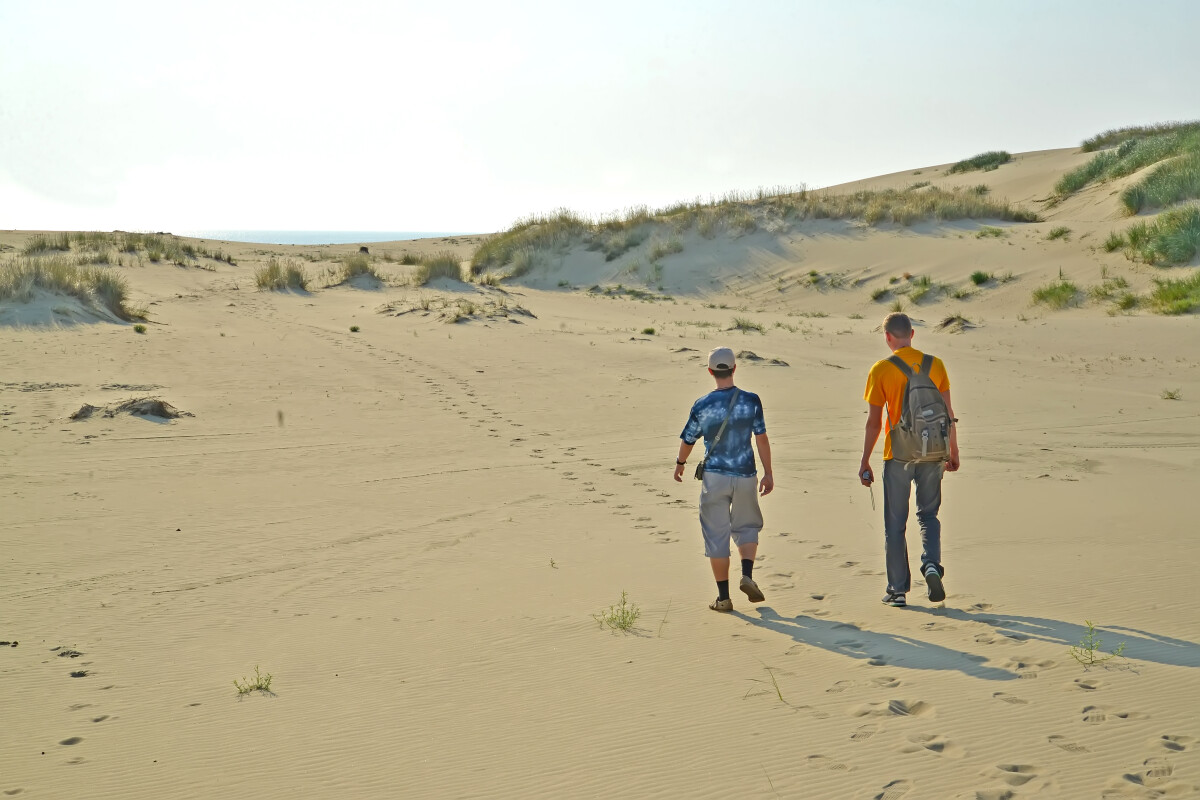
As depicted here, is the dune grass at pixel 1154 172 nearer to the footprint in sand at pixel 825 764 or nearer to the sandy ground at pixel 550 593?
the sandy ground at pixel 550 593

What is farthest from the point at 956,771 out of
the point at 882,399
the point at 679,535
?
the point at 679,535

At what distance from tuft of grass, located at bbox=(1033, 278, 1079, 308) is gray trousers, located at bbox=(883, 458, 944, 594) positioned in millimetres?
16817

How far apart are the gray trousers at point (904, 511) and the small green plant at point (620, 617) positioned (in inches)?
55.2

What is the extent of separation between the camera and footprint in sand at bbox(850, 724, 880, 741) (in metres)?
3.72

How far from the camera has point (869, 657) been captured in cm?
459

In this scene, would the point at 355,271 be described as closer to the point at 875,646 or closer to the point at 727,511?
the point at 727,511

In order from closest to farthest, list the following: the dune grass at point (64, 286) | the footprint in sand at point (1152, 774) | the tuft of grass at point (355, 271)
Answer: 1. the footprint in sand at point (1152, 774)
2. the dune grass at point (64, 286)
3. the tuft of grass at point (355, 271)

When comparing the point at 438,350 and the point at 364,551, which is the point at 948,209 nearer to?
the point at 438,350

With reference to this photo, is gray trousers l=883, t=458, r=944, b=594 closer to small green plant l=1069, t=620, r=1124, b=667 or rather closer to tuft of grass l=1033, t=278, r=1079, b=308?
small green plant l=1069, t=620, r=1124, b=667

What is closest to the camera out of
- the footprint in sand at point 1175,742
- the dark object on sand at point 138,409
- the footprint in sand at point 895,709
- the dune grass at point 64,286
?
the footprint in sand at point 1175,742

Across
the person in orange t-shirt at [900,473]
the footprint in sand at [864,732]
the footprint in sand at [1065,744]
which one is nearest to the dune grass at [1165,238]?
the person in orange t-shirt at [900,473]

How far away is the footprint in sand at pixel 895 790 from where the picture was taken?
3273 mm

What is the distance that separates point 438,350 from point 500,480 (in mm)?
7714

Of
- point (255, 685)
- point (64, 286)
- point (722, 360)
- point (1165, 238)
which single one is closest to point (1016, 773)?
point (722, 360)
